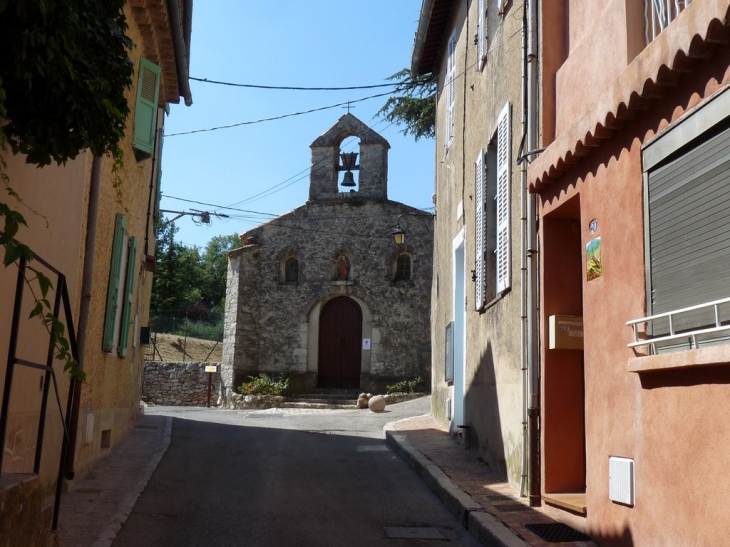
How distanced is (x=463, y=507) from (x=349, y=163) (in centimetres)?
2081

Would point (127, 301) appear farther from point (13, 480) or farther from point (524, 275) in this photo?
point (13, 480)

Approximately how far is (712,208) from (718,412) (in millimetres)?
1186

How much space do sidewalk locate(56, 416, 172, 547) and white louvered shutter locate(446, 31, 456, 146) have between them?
23.2ft

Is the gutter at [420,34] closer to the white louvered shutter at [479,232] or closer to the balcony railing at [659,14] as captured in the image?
the white louvered shutter at [479,232]

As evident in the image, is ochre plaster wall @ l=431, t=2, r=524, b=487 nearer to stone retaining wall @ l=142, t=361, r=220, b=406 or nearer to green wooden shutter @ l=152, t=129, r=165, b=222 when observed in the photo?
green wooden shutter @ l=152, t=129, r=165, b=222

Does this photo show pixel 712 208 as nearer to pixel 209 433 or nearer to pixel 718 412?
pixel 718 412

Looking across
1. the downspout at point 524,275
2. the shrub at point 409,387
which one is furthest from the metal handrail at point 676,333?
the shrub at point 409,387

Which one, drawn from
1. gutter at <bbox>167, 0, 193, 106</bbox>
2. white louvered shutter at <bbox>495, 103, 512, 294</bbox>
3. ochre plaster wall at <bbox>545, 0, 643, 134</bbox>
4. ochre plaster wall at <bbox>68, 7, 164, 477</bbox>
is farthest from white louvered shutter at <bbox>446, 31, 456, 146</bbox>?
ochre plaster wall at <bbox>545, 0, 643, 134</bbox>

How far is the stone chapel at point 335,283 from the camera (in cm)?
2617

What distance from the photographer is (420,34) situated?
1517 centimetres

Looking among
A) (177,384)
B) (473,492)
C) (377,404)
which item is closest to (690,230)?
(473,492)

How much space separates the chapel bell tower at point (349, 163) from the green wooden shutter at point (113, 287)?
57.0 feet

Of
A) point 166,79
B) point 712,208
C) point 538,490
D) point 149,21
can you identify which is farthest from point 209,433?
point 712,208

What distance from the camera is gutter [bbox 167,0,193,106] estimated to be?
10.7 m
